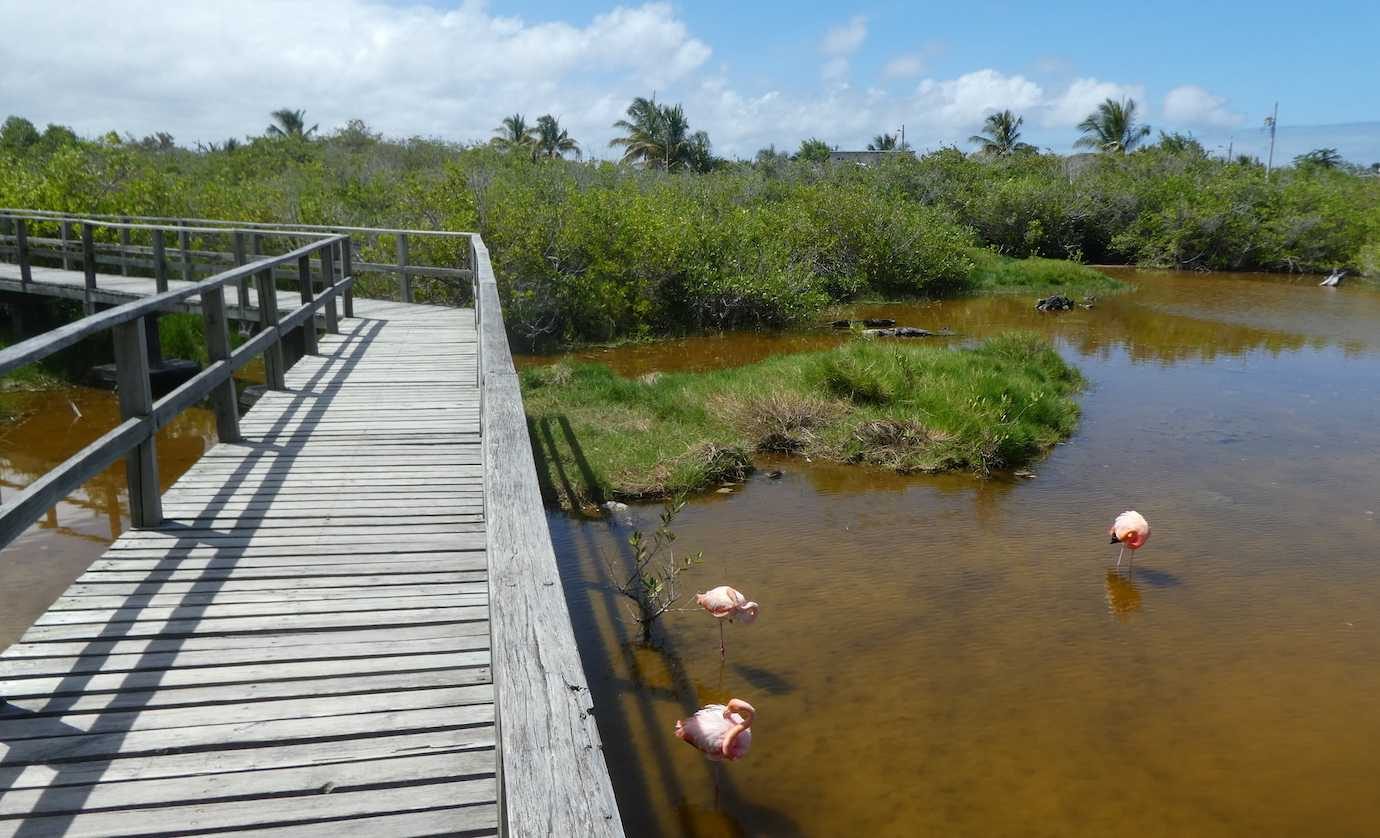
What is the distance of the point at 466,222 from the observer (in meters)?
16.9

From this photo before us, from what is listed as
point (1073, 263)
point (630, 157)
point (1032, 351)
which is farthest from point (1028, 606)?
point (630, 157)

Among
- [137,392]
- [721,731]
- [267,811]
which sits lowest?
[721,731]

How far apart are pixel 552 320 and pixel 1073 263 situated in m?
18.8

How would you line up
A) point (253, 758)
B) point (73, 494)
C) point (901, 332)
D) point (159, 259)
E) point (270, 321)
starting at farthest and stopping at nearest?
point (901, 332), point (159, 259), point (73, 494), point (270, 321), point (253, 758)

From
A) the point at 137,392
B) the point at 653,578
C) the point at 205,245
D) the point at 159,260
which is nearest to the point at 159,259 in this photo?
the point at 159,260

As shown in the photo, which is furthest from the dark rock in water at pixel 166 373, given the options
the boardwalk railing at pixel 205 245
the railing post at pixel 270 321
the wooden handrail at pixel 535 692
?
the wooden handrail at pixel 535 692

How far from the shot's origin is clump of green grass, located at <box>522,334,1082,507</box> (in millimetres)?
9477

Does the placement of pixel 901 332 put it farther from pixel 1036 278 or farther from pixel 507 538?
pixel 507 538

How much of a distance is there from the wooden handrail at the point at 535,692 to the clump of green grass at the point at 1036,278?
25.6 meters

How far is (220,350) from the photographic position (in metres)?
5.91

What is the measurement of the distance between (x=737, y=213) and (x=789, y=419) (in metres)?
11.4

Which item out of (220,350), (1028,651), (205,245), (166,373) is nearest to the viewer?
(220,350)

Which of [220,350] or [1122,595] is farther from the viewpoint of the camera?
[1122,595]

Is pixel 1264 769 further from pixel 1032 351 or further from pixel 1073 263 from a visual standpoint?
pixel 1073 263
